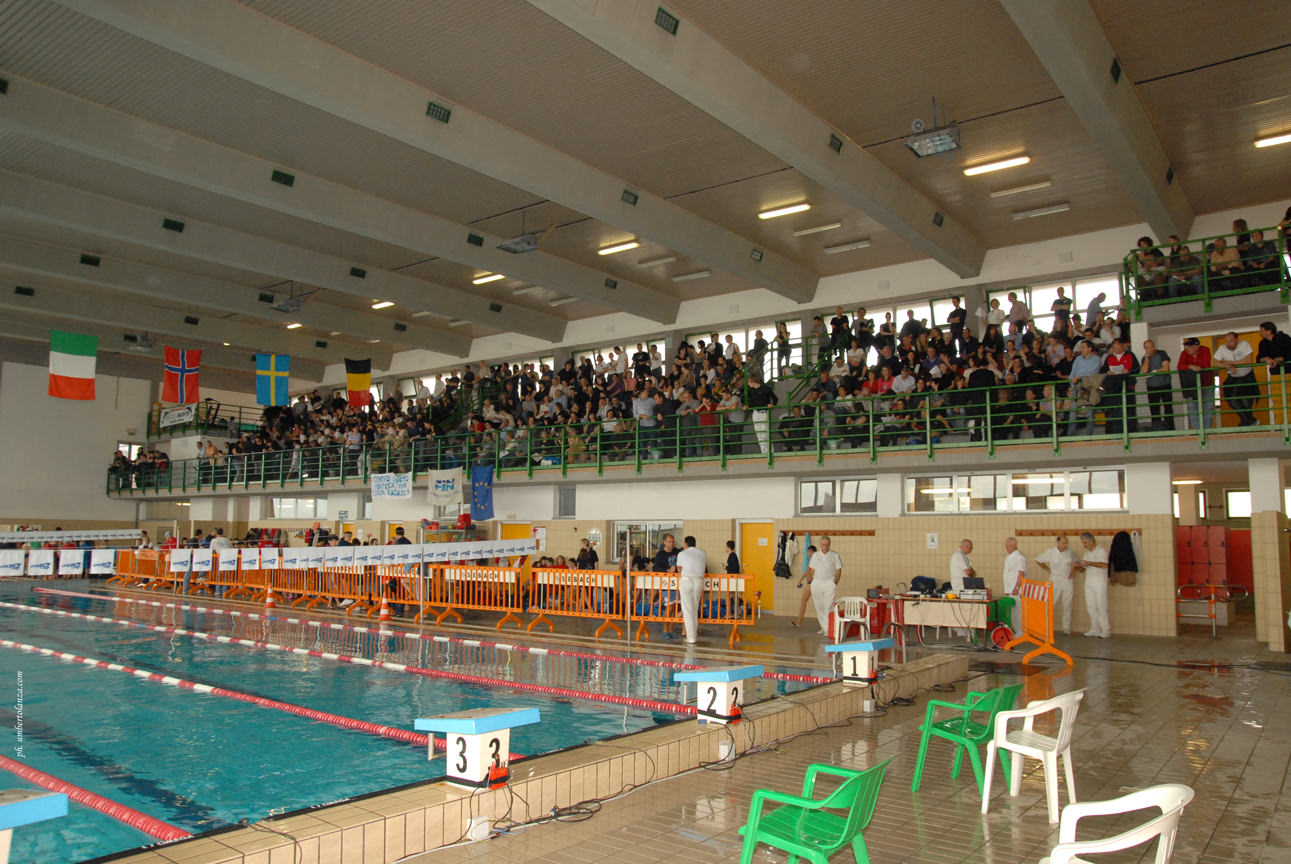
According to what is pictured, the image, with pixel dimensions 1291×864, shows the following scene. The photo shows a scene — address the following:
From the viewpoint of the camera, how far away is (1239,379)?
1381 cm

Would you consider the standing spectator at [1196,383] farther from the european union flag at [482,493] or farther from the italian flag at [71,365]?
the italian flag at [71,365]

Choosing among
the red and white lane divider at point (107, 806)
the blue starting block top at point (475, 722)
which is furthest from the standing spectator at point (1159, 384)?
the red and white lane divider at point (107, 806)

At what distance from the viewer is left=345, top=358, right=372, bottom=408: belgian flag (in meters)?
26.2

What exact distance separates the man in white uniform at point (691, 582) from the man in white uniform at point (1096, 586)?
6.59 meters

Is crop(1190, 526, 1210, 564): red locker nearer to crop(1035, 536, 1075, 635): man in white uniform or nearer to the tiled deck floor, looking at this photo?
crop(1035, 536, 1075, 635): man in white uniform

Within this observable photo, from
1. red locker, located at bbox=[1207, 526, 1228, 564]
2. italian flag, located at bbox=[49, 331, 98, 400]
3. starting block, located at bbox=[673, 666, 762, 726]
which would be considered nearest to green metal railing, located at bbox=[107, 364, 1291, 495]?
red locker, located at bbox=[1207, 526, 1228, 564]

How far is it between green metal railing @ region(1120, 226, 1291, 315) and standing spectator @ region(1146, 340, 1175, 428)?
1369 millimetres

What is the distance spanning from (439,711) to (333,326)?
2008 cm

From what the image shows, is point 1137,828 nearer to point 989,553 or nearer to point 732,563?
point 732,563

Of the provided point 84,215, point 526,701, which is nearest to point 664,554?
point 526,701

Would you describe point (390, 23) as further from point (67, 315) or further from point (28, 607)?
point (67, 315)

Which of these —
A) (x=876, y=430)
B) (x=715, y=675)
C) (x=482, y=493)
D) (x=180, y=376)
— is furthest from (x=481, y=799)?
(x=180, y=376)

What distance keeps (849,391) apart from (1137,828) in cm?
1559

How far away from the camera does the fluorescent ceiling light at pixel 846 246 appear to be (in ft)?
63.9
